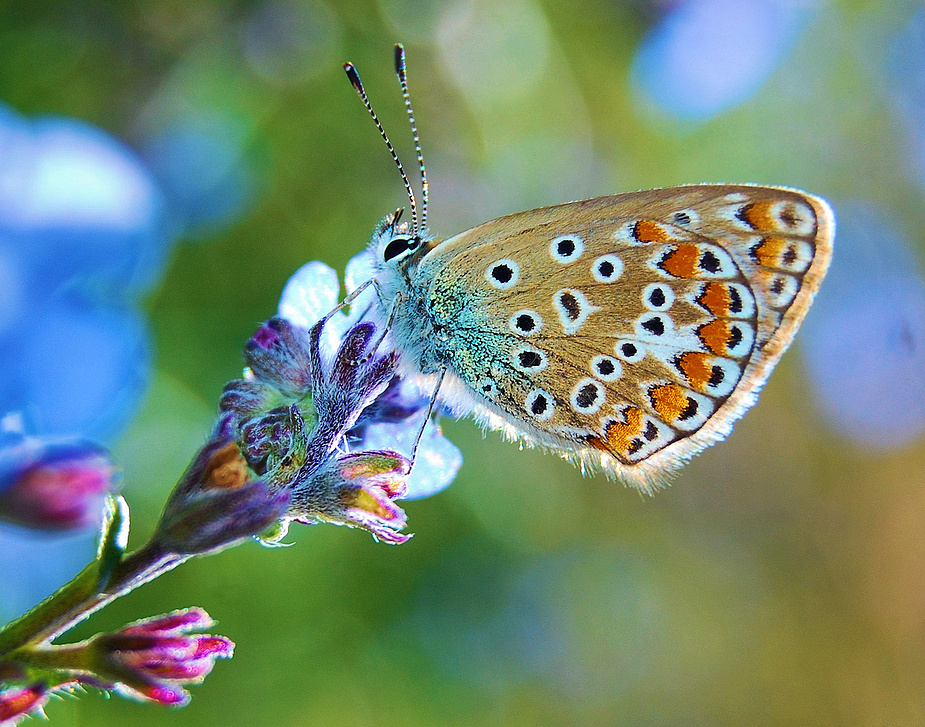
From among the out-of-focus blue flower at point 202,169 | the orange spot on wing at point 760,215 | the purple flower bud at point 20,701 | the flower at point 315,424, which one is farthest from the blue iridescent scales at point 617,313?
the out-of-focus blue flower at point 202,169

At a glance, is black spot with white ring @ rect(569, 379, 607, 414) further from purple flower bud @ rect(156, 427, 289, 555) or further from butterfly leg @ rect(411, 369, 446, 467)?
purple flower bud @ rect(156, 427, 289, 555)

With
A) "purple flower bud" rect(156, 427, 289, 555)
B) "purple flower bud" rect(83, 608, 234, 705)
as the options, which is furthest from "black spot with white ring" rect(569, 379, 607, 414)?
"purple flower bud" rect(83, 608, 234, 705)

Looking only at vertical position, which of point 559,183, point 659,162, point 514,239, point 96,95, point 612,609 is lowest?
point 612,609

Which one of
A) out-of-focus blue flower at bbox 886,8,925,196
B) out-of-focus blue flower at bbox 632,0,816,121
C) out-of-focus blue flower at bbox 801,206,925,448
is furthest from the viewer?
out-of-focus blue flower at bbox 801,206,925,448

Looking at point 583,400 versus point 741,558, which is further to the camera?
point 741,558

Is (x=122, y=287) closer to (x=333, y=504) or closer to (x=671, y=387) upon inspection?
(x=333, y=504)

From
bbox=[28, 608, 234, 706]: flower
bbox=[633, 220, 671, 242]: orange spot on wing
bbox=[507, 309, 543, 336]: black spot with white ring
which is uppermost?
bbox=[633, 220, 671, 242]: orange spot on wing

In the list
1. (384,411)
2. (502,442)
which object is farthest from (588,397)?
(502,442)

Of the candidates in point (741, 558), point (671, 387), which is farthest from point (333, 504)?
point (741, 558)
